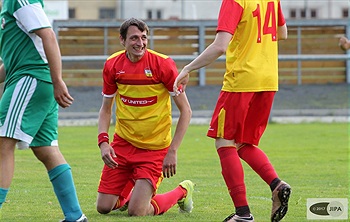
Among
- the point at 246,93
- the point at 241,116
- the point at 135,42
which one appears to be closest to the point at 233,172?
the point at 241,116

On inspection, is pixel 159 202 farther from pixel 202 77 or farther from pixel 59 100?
pixel 202 77

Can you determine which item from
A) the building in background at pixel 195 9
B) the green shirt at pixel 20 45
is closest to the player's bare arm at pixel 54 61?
the green shirt at pixel 20 45

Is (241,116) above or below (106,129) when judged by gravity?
above

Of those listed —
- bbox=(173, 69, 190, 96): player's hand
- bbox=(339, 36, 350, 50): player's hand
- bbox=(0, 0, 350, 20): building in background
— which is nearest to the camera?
bbox=(173, 69, 190, 96): player's hand

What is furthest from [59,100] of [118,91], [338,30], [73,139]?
[338,30]

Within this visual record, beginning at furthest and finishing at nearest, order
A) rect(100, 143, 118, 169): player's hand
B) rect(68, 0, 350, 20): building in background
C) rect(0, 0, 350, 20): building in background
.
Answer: rect(68, 0, 350, 20): building in background
rect(0, 0, 350, 20): building in background
rect(100, 143, 118, 169): player's hand

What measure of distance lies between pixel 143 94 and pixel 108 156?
0.62 metres

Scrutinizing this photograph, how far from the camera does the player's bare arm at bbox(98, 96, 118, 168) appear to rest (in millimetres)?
7383

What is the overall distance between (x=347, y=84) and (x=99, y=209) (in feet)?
44.8

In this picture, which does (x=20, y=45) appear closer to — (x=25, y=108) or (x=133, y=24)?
(x=25, y=108)

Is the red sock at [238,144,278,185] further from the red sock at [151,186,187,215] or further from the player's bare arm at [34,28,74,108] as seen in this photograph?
the player's bare arm at [34,28,74,108]

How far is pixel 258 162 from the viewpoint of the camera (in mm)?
7020

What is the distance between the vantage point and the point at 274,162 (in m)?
11.8

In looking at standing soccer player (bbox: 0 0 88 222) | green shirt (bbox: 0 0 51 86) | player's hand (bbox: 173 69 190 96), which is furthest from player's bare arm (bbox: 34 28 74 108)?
player's hand (bbox: 173 69 190 96)
